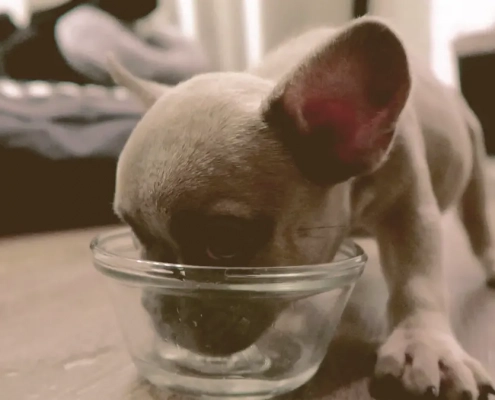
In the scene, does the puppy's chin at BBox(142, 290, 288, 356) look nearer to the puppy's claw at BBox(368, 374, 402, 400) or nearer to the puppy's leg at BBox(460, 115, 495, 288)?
the puppy's claw at BBox(368, 374, 402, 400)

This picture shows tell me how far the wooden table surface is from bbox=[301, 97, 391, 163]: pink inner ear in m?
0.26

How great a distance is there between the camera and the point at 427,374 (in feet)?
2.20

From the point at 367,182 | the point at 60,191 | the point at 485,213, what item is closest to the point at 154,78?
the point at 60,191

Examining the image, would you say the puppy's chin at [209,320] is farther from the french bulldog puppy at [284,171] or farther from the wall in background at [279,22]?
the wall in background at [279,22]

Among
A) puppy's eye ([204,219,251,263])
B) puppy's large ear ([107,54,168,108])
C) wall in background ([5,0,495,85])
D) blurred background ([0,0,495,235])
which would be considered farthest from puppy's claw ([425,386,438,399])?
wall in background ([5,0,495,85])

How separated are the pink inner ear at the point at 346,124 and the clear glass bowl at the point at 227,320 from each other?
127 mm

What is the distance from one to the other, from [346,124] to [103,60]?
5.99 ft

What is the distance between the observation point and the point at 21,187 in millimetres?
1994

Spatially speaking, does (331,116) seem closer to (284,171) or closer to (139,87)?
(284,171)

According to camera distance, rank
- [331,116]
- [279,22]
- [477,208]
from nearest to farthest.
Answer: [331,116] < [477,208] < [279,22]

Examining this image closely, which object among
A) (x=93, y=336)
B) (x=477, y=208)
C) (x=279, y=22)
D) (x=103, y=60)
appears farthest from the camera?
(x=279, y=22)

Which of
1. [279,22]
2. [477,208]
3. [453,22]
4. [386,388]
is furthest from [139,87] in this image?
[453,22]

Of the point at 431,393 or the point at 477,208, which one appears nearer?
the point at 431,393

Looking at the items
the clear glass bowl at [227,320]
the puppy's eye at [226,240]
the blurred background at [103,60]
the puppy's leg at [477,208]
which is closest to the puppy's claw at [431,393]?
the clear glass bowl at [227,320]
